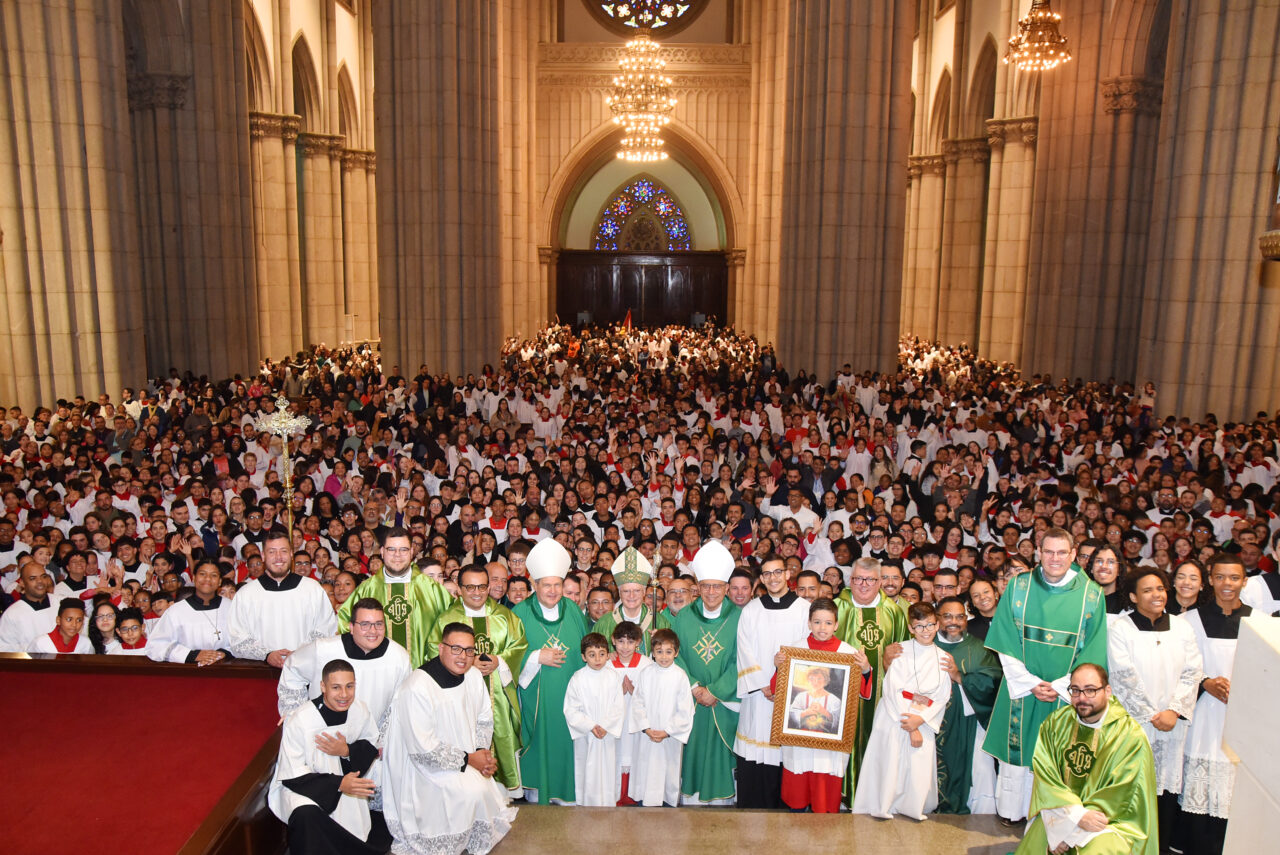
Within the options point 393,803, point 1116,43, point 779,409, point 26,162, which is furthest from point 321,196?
point 393,803

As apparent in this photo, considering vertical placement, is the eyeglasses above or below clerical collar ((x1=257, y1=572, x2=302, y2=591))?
above

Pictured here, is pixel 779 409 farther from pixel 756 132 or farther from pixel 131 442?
pixel 756 132

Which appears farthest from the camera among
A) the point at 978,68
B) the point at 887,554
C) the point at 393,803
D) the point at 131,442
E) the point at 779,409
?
the point at 978,68

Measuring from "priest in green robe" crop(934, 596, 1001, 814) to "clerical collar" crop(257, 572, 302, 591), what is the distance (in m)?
4.55

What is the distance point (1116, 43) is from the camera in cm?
2222

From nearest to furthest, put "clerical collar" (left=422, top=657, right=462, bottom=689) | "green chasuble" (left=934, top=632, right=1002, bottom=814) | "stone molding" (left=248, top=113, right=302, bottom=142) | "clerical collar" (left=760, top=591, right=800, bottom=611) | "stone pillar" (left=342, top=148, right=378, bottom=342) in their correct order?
"clerical collar" (left=422, top=657, right=462, bottom=689) < "green chasuble" (left=934, top=632, right=1002, bottom=814) < "clerical collar" (left=760, top=591, right=800, bottom=611) < "stone molding" (left=248, top=113, right=302, bottom=142) < "stone pillar" (left=342, top=148, right=378, bottom=342)

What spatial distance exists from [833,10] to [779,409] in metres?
9.26

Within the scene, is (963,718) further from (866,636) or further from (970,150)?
(970,150)

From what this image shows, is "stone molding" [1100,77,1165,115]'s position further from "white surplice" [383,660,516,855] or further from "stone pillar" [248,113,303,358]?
"white surplice" [383,660,516,855]

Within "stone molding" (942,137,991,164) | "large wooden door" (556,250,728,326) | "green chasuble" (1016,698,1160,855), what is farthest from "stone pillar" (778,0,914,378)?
"large wooden door" (556,250,728,326)

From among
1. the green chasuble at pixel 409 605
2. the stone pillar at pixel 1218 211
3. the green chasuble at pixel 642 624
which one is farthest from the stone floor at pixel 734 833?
the stone pillar at pixel 1218 211

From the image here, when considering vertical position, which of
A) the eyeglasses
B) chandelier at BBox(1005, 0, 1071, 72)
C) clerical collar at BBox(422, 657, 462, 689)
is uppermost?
chandelier at BBox(1005, 0, 1071, 72)

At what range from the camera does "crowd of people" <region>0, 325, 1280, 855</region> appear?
583 cm

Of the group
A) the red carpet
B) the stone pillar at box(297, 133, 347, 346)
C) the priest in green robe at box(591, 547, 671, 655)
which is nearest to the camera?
the red carpet
